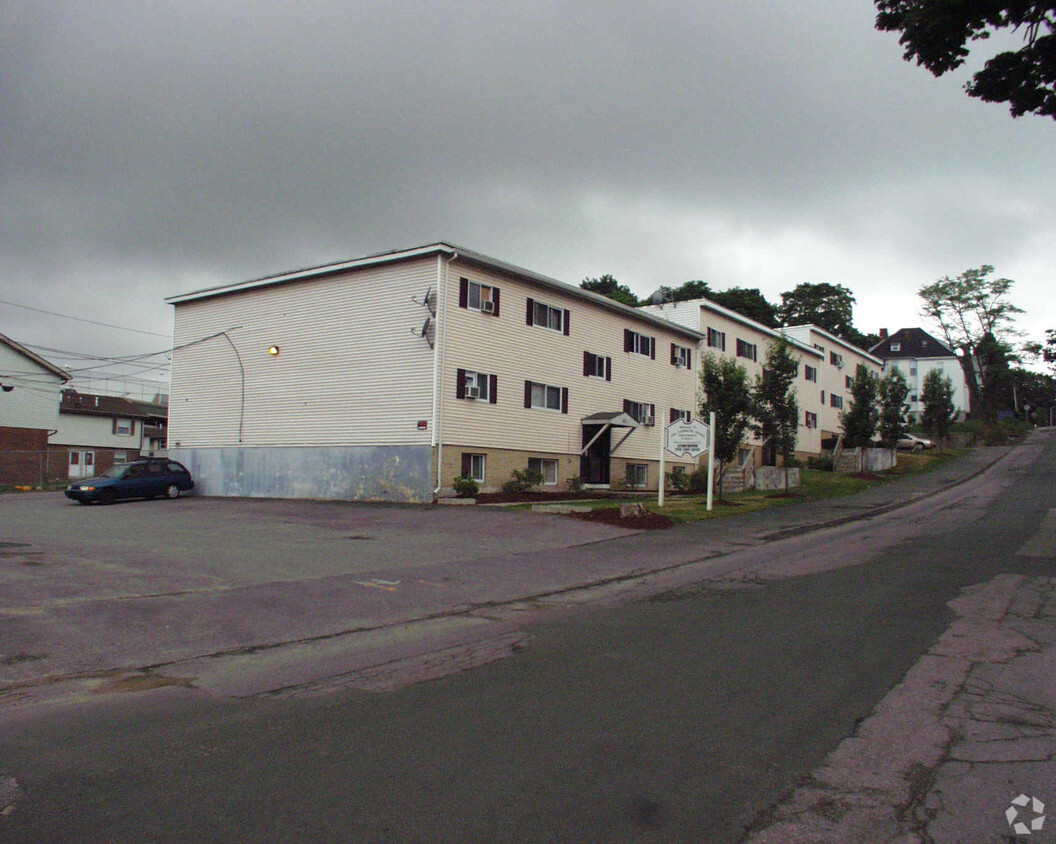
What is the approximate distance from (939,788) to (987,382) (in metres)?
82.9

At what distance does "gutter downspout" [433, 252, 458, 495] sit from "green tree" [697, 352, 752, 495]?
343 inches

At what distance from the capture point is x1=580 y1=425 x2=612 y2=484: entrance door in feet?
105

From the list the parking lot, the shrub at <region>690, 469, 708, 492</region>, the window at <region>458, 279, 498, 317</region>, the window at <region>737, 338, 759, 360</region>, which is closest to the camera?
the parking lot

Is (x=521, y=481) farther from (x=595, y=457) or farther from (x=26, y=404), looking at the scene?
(x=26, y=404)

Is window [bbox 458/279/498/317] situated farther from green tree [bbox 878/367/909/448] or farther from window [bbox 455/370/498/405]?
green tree [bbox 878/367/909/448]

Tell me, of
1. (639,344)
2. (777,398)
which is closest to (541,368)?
(639,344)

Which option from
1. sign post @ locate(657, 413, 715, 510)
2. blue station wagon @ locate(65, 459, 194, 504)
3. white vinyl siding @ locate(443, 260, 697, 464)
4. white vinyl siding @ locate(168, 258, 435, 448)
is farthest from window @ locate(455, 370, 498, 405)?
blue station wagon @ locate(65, 459, 194, 504)

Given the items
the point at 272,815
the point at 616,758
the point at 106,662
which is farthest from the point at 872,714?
the point at 106,662

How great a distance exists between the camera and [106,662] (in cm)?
736

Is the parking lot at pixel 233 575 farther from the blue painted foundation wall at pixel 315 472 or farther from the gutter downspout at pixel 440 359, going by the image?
the blue painted foundation wall at pixel 315 472

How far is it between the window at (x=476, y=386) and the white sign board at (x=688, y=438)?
6.98 meters

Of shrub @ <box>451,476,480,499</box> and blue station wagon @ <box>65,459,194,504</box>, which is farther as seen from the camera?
blue station wagon @ <box>65,459,194,504</box>

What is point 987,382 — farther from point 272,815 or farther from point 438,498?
point 272,815

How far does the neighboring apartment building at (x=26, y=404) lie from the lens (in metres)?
42.4
